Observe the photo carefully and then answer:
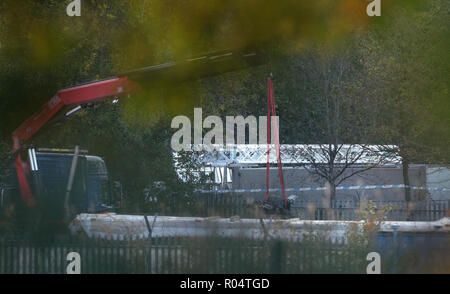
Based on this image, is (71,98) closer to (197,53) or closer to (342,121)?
(197,53)

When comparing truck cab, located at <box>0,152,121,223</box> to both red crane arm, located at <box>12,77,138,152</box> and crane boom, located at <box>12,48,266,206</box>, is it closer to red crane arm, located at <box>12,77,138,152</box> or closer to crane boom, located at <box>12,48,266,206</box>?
crane boom, located at <box>12,48,266,206</box>

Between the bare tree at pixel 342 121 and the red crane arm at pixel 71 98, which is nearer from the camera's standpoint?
the red crane arm at pixel 71 98

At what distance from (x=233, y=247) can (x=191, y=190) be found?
36.0 ft

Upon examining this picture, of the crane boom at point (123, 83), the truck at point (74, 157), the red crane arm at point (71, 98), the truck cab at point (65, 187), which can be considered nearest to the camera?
the crane boom at point (123, 83)

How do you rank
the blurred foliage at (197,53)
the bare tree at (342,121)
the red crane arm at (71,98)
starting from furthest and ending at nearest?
the bare tree at (342,121), the red crane arm at (71,98), the blurred foliage at (197,53)

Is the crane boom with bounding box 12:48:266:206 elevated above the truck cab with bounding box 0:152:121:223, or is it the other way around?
the crane boom with bounding box 12:48:266:206

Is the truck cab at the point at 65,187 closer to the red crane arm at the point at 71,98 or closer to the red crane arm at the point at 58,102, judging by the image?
the red crane arm at the point at 58,102

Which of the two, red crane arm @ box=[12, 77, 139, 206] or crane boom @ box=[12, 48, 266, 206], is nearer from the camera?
crane boom @ box=[12, 48, 266, 206]

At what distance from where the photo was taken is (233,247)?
8898mm

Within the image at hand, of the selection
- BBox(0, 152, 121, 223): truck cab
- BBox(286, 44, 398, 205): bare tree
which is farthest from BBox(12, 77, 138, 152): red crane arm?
BBox(286, 44, 398, 205): bare tree

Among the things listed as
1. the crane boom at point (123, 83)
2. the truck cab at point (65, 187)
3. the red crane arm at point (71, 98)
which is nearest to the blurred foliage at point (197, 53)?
the crane boom at point (123, 83)

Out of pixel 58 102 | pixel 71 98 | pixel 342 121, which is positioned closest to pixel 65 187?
pixel 58 102

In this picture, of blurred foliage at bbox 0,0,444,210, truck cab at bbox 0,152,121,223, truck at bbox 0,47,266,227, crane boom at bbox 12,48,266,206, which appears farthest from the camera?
truck cab at bbox 0,152,121,223

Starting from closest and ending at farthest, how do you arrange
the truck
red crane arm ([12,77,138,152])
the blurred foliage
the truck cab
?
the blurred foliage, the truck, red crane arm ([12,77,138,152]), the truck cab
